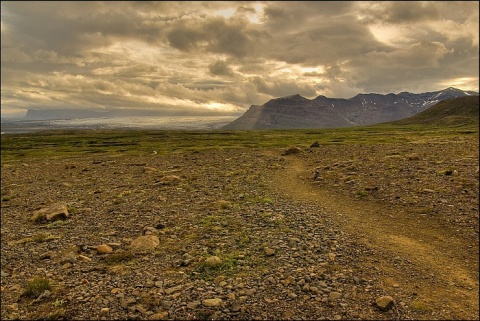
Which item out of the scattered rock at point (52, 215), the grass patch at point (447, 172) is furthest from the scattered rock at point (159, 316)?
the grass patch at point (447, 172)

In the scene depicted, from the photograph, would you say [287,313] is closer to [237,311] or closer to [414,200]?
[237,311]

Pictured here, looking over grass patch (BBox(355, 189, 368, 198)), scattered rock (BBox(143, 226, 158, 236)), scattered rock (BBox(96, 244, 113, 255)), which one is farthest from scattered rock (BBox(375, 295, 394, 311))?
grass patch (BBox(355, 189, 368, 198))

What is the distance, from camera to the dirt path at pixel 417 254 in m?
12.0

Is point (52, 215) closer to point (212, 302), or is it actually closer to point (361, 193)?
point (212, 302)

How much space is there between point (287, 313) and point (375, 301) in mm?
3306

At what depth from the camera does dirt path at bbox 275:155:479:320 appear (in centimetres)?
1200

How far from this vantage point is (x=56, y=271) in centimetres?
1664

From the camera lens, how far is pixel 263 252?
1661 centimetres

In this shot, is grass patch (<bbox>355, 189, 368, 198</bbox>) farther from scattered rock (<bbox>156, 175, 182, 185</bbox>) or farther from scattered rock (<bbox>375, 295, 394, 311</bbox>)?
scattered rock (<bbox>156, 175, 182, 185</bbox>)

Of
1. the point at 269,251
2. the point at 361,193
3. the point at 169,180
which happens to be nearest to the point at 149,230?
the point at 269,251

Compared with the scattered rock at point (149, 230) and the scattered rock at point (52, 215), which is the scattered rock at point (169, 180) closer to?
the scattered rock at point (52, 215)

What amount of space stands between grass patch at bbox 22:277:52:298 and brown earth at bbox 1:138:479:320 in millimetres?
312

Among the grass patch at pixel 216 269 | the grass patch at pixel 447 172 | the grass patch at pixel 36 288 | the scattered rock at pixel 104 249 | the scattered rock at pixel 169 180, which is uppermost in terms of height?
the grass patch at pixel 447 172

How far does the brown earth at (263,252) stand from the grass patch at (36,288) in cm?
31
